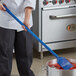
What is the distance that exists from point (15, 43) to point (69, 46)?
82cm

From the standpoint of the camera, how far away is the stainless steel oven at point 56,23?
217 centimetres

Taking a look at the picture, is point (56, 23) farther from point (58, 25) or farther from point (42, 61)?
point (42, 61)

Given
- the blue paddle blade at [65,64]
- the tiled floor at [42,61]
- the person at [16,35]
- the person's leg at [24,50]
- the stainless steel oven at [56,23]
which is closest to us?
the blue paddle blade at [65,64]

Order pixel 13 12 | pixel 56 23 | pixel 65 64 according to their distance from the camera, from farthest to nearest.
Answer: pixel 56 23
pixel 13 12
pixel 65 64

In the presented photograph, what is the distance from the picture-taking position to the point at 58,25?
224cm

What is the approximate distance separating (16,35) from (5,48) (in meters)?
0.12

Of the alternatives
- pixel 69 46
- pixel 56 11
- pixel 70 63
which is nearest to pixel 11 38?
pixel 70 63

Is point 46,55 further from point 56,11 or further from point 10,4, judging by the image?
point 10,4

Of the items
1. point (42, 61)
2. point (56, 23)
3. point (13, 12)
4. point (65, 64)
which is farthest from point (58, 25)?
point (65, 64)

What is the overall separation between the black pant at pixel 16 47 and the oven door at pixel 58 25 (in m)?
0.55

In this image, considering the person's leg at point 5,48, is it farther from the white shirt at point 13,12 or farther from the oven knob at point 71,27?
the oven knob at point 71,27

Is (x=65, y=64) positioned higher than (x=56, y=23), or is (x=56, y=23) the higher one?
(x=56, y=23)

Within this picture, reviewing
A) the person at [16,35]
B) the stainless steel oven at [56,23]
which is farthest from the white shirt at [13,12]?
the stainless steel oven at [56,23]

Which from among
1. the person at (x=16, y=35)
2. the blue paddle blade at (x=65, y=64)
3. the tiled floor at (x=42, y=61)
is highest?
the person at (x=16, y=35)
